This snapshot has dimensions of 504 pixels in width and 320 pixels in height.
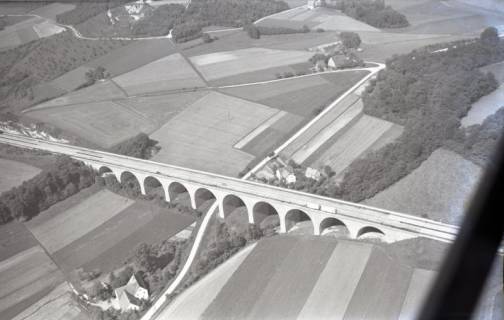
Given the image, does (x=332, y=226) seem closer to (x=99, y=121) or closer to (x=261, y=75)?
(x=99, y=121)

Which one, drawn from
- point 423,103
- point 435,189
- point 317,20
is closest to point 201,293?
point 435,189

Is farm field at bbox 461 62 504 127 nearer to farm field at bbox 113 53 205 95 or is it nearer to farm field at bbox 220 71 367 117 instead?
farm field at bbox 220 71 367 117

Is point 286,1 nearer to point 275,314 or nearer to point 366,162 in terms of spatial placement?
point 366,162

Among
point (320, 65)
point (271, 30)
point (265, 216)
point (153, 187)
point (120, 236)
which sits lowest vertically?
point (120, 236)

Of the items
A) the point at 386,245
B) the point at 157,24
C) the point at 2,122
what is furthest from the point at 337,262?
the point at 157,24

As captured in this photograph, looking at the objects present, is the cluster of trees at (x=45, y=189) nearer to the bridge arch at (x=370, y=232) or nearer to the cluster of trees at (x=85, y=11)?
the bridge arch at (x=370, y=232)
